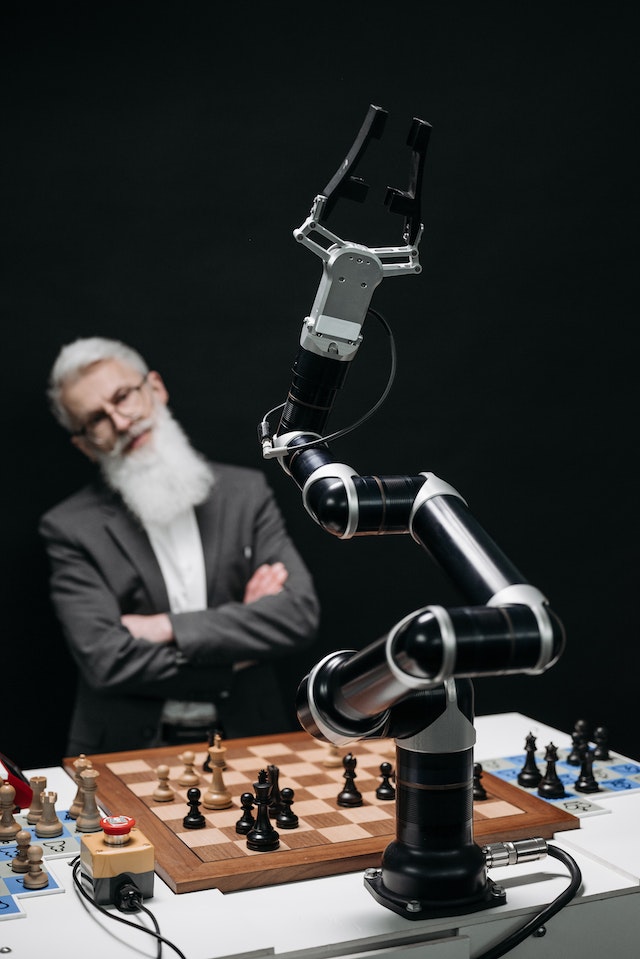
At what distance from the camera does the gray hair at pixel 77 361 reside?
177 inches

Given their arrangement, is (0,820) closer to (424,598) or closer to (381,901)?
(381,901)

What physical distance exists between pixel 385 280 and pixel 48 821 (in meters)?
3.27

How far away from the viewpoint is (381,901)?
6.40ft

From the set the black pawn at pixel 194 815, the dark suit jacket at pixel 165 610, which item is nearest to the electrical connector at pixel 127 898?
the black pawn at pixel 194 815

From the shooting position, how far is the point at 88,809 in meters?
2.29

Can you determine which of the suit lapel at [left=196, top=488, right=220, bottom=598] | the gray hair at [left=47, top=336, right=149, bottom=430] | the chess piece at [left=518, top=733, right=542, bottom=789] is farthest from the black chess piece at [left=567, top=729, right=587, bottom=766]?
the gray hair at [left=47, top=336, right=149, bottom=430]

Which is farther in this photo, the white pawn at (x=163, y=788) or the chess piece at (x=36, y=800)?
the white pawn at (x=163, y=788)

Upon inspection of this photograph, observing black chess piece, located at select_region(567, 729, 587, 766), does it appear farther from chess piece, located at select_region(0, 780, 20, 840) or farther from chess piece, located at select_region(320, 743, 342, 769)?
chess piece, located at select_region(0, 780, 20, 840)

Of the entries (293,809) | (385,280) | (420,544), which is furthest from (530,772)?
(385,280)

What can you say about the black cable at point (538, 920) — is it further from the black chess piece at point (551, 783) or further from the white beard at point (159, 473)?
the white beard at point (159, 473)

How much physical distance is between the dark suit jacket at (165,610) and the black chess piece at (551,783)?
1.75 metres

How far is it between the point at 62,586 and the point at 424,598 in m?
1.74

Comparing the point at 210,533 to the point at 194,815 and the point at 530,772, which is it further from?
the point at 194,815

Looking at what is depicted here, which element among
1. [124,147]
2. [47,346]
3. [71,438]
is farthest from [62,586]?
[124,147]
